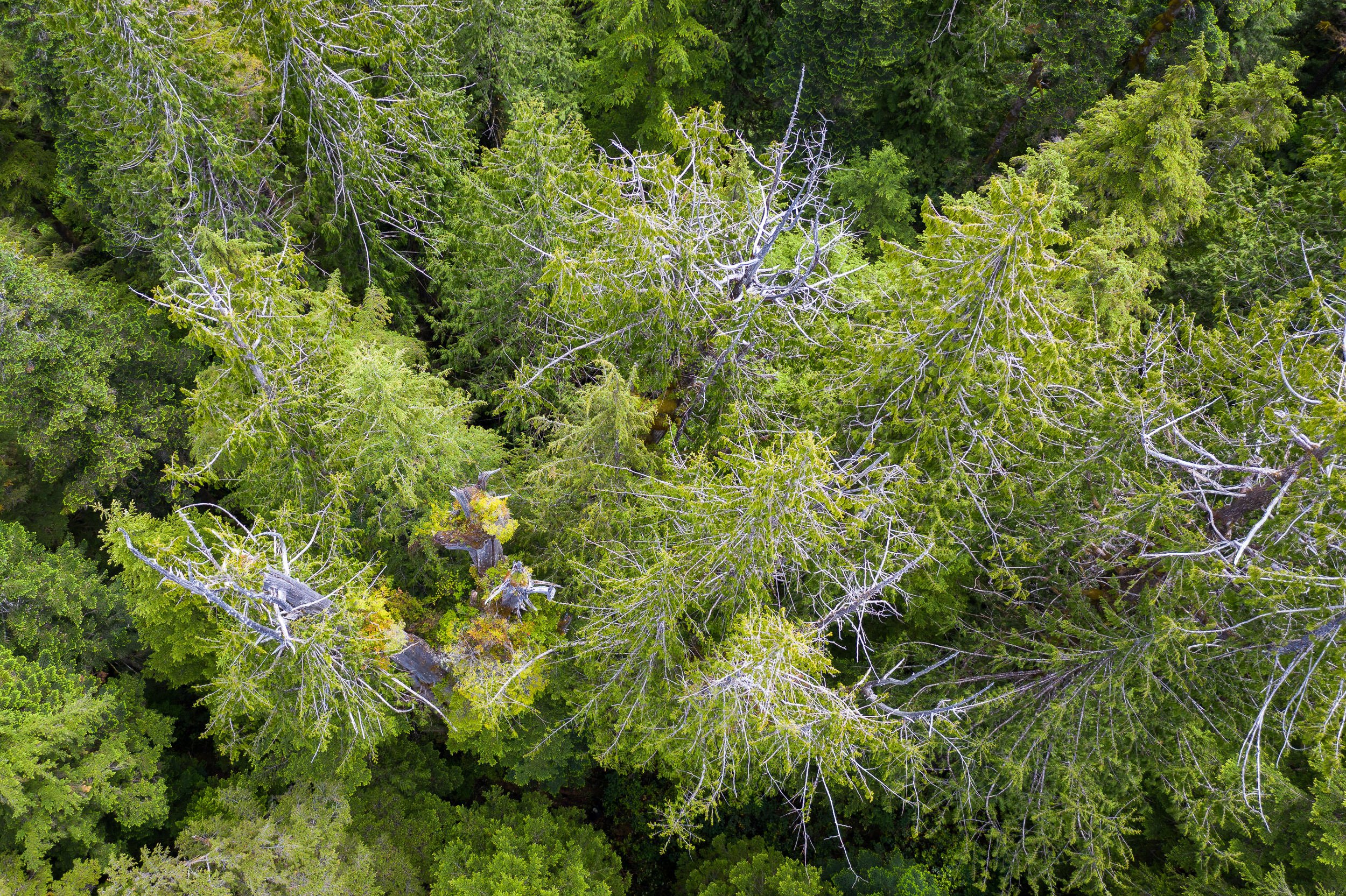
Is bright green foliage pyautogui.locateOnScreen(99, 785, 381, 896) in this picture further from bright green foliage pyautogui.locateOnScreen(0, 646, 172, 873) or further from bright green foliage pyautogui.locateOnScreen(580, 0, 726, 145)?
bright green foliage pyautogui.locateOnScreen(580, 0, 726, 145)

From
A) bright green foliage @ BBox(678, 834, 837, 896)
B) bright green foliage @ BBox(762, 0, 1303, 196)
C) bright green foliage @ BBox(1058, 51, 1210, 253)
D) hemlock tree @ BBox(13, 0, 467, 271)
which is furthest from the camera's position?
bright green foliage @ BBox(762, 0, 1303, 196)

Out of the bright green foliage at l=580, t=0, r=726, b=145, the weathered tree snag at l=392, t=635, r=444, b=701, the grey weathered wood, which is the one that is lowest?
the weathered tree snag at l=392, t=635, r=444, b=701

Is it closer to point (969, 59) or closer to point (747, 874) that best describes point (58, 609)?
point (747, 874)

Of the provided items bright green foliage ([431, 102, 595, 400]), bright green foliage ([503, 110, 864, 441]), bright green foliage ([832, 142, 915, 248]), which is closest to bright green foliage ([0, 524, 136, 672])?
bright green foliage ([431, 102, 595, 400])

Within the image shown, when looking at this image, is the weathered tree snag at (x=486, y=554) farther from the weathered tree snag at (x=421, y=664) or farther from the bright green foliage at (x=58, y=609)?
the bright green foliage at (x=58, y=609)

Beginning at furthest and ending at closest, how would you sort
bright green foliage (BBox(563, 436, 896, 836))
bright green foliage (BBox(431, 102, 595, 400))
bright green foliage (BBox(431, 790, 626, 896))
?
1. bright green foliage (BBox(431, 102, 595, 400))
2. bright green foliage (BBox(431, 790, 626, 896))
3. bright green foliage (BBox(563, 436, 896, 836))

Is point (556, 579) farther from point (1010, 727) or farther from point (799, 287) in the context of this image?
point (1010, 727)

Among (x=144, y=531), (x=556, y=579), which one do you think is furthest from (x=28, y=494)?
(x=556, y=579)
